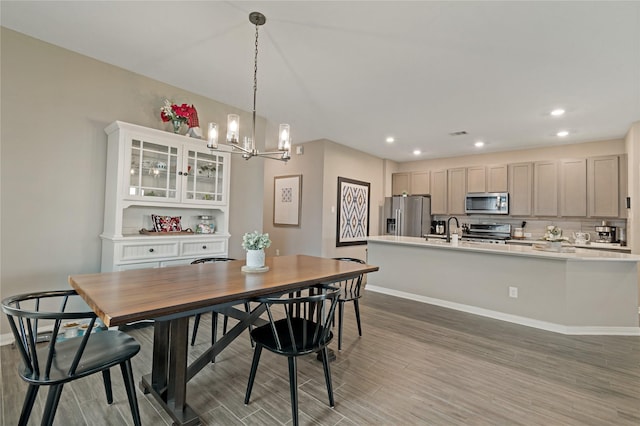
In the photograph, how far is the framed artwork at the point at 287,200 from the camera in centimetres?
615

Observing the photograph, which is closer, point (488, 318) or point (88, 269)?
point (88, 269)

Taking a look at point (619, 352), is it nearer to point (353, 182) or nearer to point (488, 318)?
point (488, 318)

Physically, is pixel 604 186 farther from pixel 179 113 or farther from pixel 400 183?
pixel 179 113

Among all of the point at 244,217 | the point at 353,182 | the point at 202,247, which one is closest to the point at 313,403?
the point at 202,247

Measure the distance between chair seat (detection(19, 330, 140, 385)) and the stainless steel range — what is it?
590 centimetres

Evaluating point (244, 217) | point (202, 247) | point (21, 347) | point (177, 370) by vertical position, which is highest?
point (244, 217)

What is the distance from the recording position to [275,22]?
2379mm

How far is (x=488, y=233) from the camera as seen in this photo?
6.03 meters

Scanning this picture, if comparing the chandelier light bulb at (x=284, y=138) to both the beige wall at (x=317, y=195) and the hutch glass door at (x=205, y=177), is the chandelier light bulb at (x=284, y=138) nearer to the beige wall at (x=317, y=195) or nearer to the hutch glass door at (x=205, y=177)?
the hutch glass door at (x=205, y=177)

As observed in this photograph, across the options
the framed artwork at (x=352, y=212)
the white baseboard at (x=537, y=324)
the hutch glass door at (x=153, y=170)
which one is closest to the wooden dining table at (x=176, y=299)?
the hutch glass door at (x=153, y=170)

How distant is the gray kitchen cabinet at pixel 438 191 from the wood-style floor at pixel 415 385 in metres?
3.79

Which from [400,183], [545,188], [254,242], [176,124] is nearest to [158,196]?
[176,124]

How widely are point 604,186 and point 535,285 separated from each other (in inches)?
112

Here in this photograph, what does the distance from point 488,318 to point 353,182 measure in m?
3.65
